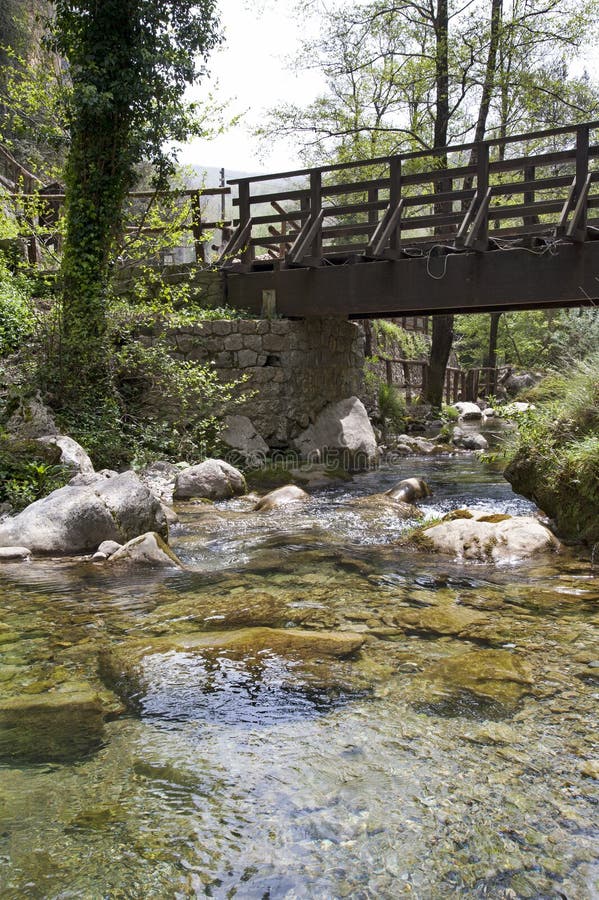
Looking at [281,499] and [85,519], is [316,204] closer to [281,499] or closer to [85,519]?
[281,499]

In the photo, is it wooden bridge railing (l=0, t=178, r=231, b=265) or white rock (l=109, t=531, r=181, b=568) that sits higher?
wooden bridge railing (l=0, t=178, r=231, b=265)

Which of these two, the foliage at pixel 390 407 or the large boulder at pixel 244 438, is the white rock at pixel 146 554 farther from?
the foliage at pixel 390 407

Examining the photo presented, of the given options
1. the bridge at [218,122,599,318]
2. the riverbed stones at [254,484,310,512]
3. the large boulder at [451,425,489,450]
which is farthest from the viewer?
the large boulder at [451,425,489,450]

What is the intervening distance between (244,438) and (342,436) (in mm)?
1889

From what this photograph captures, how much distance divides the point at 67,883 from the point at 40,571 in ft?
12.0

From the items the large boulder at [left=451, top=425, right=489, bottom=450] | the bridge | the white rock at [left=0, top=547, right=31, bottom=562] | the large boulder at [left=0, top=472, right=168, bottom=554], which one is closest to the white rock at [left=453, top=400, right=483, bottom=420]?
the large boulder at [left=451, top=425, right=489, bottom=450]

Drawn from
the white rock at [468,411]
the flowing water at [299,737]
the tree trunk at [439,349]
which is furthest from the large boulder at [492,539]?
the white rock at [468,411]

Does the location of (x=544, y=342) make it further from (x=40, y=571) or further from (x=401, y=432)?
(x=40, y=571)

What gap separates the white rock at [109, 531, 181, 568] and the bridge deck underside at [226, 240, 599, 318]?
6049 millimetres

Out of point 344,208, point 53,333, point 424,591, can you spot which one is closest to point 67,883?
point 424,591

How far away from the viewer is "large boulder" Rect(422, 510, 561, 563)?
568 centimetres

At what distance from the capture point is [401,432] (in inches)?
648

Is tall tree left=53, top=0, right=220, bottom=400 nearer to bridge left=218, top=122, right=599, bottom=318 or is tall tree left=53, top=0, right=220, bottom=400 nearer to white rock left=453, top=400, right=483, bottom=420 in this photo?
bridge left=218, top=122, right=599, bottom=318

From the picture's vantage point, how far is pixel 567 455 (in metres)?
6.33
